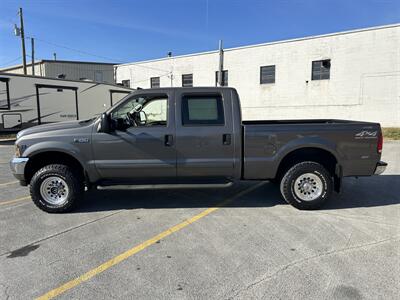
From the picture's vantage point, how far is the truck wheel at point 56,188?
4938 millimetres

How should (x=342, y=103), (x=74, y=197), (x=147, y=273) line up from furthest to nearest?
(x=342, y=103), (x=74, y=197), (x=147, y=273)

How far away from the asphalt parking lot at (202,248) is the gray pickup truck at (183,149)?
465 mm

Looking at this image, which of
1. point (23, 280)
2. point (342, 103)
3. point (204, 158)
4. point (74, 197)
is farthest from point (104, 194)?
point (342, 103)

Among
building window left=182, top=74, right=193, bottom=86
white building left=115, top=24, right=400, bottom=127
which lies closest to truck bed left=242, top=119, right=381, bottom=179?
white building left=115, top=24, right=400, bottom=127

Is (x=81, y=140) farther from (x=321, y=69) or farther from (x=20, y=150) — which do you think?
(x=321, y=69)

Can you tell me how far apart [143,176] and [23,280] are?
2.32 meters

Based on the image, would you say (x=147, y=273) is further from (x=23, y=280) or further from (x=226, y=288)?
(x=23, y=280)

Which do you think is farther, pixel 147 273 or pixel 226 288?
pixel 147 273

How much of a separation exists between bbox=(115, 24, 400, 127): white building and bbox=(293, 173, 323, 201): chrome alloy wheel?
18834 millimetres

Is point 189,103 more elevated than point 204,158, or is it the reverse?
point 189,103

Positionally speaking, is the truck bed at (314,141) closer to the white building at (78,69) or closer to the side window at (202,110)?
the side window at (202,110)

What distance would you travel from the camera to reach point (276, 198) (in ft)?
19.1

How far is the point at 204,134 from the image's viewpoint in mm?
4934

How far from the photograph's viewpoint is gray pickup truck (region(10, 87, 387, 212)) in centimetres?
491
